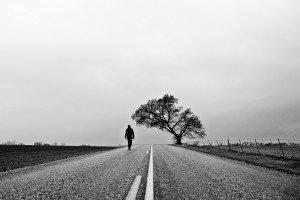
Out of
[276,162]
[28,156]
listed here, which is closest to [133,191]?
[276,162]

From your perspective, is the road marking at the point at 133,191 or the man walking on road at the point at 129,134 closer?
the road marking at the point at 133,191

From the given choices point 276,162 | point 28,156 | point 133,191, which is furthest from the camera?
point 28,156

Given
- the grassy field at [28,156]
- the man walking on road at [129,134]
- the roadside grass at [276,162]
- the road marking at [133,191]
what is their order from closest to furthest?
the road marking at [133,191]
the roadside grass at [276,162]
the grassy field at [28,156]
the man walking on road at [129,134]

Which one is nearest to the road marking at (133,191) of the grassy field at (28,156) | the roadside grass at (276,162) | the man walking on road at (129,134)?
the roadside grass at (276,162)

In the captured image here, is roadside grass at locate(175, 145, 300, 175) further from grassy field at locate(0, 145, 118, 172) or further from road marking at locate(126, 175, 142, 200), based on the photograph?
grassy field at locate(0, 145, 118, 172)

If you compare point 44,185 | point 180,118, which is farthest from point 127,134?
point 180,118

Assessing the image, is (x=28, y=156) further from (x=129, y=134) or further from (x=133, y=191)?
(x=133, y=191)

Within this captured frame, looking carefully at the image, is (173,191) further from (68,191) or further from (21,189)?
(21,189)

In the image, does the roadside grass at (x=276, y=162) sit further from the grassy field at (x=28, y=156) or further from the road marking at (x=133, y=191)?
the grassy field at (x=28, y=156)

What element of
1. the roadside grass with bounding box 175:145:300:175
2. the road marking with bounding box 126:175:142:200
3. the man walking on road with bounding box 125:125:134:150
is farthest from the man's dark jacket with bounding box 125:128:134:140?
the road marking with bounding box 126:175:142:200

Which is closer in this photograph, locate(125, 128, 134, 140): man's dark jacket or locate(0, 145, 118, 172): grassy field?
locate(0, 145, 118, 172): grassy field

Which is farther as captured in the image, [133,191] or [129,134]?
[129,134]

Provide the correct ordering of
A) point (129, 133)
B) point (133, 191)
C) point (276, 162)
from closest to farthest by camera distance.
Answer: point (133, 191) → point (276, 162) → point (129, 133)

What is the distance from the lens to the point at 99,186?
4355 millimetres
